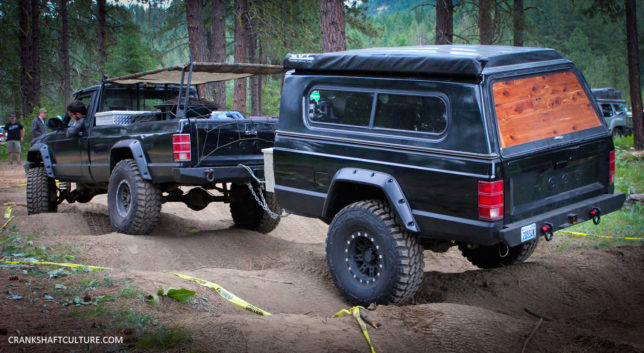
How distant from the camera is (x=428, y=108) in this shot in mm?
5016

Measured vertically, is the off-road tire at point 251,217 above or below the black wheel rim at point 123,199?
below

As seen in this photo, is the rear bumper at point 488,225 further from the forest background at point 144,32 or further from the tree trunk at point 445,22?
the forest background at point 144,32

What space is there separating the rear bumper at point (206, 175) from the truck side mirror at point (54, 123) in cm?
290

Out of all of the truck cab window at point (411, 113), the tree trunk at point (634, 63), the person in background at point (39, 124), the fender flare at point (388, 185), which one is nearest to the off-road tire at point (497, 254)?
the fender flare at point (388, 185)

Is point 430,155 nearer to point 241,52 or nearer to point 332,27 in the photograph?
point 332,27

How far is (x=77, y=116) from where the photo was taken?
8.98m

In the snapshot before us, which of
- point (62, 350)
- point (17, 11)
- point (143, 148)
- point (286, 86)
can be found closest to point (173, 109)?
point (143, 148)

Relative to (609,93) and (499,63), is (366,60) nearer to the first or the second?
(499,63)

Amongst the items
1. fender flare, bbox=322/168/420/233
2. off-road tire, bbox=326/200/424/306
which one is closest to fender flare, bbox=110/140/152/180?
off-road tire, bbox=326/200/424/306

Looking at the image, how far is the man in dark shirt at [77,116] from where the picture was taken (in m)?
8.77

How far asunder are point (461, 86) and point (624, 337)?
2.26m

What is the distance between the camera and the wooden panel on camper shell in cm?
479

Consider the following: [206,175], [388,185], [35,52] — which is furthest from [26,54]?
[388,185]

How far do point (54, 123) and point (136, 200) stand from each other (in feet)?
8.23
